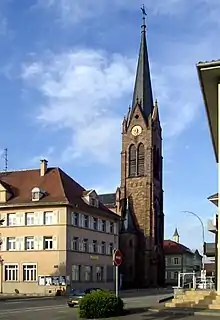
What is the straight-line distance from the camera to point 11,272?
6494 cm

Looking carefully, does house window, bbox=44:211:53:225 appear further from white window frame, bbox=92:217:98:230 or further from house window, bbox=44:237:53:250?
white window frame, bbox=92:217:98:230

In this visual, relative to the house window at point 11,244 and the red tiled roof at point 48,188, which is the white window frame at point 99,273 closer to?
the red tiled roof at point 48,188

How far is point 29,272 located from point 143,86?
2141 inches

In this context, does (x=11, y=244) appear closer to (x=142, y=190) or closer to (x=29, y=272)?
(x=29, y=272)

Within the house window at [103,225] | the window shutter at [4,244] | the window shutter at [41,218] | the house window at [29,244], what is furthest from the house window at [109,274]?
the window shutter at [4,244]

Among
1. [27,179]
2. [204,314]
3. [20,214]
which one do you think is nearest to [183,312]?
[204,314]

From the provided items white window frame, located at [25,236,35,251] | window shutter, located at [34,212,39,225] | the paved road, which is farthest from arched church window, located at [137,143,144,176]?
the paved road

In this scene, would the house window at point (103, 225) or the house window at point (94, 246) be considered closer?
the house window at point (94, 246)

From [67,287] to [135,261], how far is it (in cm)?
3801

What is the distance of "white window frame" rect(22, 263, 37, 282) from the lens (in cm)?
6334

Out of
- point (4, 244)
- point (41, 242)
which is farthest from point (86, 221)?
point (4, 244)

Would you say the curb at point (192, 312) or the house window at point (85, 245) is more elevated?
the house window at point (85, 245)

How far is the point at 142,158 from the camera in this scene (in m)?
104

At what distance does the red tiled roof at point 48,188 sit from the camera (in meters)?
64.6
